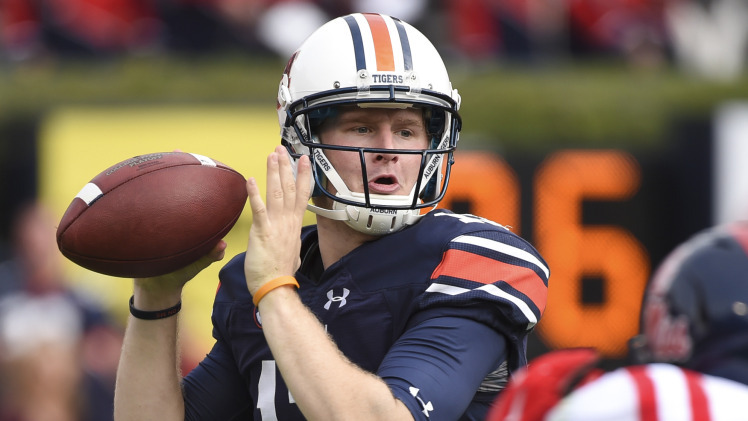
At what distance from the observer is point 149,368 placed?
2.58 m

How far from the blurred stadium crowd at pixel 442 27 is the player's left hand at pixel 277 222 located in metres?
4.40

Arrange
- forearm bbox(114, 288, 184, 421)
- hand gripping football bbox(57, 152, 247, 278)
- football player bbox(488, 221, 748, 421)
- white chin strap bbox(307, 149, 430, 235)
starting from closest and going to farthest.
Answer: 1. football player bbox(488, 221, 748, 421)
2. hand gripping football bbox(57, 152, 247, 278)
3. white chin strap bbox(307, 149, 430, 235)
4. forearm bbox(114, 288, 184, 421)

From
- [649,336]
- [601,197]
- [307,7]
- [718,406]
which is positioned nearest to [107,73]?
[307,7]

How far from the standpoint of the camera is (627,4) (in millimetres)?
7625

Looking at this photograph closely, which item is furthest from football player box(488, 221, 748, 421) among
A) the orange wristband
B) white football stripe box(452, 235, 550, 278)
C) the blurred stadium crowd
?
the blurred stadium crowd

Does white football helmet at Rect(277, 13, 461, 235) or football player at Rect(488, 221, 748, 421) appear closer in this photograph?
football player at Rect(488, 221, 748, 421)

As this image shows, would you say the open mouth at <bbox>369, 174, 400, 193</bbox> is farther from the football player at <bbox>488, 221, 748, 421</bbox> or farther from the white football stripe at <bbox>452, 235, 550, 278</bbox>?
the football player at <bbox>488, 221, 748, 421</bbox>

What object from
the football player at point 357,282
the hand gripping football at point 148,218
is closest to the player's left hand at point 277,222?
the football player at point 357,282

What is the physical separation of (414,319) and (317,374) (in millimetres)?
301

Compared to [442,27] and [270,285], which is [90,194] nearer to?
[270,285]

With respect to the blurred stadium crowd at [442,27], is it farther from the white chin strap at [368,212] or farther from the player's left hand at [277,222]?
the player's left hand at [277,222]

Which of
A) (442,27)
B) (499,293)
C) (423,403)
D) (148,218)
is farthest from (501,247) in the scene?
(442,27)

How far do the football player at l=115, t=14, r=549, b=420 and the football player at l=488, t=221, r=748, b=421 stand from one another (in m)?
0.17

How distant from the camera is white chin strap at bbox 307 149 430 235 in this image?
8.11ft
